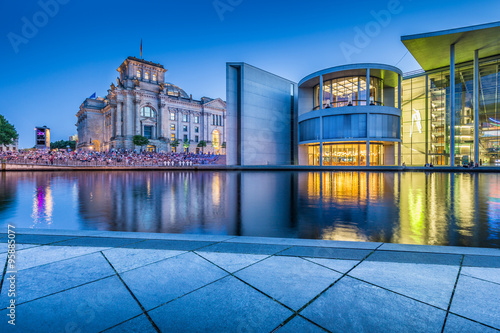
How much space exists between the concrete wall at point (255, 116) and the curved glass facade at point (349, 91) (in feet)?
30.5

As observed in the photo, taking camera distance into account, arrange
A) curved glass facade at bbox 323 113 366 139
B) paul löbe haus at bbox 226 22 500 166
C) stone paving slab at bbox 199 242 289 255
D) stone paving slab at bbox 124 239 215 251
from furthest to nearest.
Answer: curved glass facade at bbox 323 113 366 139, paul löbe haus at bbox 226 22 500 166, stone paving slab at bbox 124 239 215 251, stone paving slab at bbox 199 242 289 255

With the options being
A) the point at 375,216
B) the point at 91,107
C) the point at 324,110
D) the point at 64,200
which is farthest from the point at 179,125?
the point at 375,216

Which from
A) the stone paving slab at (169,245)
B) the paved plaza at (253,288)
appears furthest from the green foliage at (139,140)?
the stone paving slab at (169,245)

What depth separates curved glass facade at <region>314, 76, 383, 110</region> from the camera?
42875mm

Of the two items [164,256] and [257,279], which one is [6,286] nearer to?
[164,256]

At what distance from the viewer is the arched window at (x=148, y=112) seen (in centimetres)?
8550

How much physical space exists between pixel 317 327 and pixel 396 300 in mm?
929

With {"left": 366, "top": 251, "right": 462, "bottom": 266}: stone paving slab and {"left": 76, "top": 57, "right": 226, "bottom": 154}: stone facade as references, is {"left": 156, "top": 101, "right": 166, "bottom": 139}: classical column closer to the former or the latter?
{"left": 76, "top": 57, "right": 226, "bottom": 154}: stone facade

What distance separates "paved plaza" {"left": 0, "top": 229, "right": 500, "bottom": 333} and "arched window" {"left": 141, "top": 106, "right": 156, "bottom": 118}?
89848 mm

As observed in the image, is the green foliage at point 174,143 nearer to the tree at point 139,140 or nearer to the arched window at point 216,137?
the tree at point 139,140

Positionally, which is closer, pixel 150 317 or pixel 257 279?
pixel 150 317

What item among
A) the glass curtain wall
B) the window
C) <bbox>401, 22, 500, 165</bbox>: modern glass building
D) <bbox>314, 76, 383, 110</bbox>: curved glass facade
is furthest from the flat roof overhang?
the window

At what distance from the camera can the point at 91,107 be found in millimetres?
103312

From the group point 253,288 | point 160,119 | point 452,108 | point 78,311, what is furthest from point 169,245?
point 160,119
